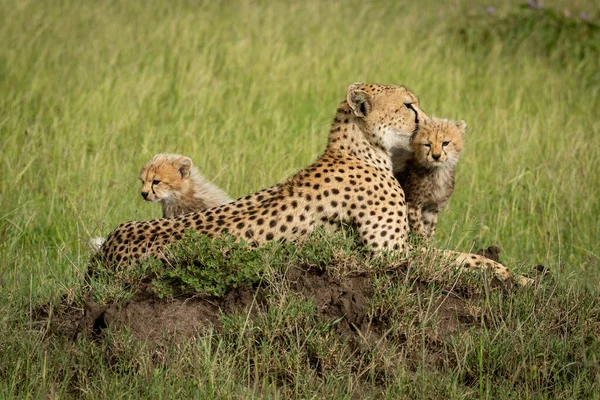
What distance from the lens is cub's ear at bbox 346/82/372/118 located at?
5000mm

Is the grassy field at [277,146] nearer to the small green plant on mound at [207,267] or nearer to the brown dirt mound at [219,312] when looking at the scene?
the brown dirt mound at [219,312]

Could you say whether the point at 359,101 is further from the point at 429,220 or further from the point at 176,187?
the point at 176,187

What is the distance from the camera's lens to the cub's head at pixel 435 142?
5070mm

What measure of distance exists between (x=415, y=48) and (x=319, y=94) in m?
1.66

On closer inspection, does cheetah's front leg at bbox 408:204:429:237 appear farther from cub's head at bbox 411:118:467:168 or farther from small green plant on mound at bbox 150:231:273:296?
small green plant on mound at bbox 150:231:273:296

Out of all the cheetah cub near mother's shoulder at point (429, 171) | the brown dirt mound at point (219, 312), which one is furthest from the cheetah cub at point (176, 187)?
the brown dirt mound at point (219, 312)

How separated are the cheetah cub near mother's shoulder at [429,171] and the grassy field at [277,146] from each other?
21 centimetres

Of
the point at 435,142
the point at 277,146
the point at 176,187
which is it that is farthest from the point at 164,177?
the point at 277,146

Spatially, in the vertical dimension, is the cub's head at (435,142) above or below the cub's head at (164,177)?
above

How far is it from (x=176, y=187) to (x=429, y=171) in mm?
1493

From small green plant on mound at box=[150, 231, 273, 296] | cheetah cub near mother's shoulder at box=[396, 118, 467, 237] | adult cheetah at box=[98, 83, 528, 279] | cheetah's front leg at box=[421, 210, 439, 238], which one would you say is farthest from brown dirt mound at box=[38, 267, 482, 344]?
cheetah's front leg at box=[421, 210, 439, 238]

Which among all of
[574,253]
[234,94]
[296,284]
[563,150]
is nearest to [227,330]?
[296,284]

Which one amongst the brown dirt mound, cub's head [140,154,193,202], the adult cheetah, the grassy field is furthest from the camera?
cub's head [140,154,193,202]

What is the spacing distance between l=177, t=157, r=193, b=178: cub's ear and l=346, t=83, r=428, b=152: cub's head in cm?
123
